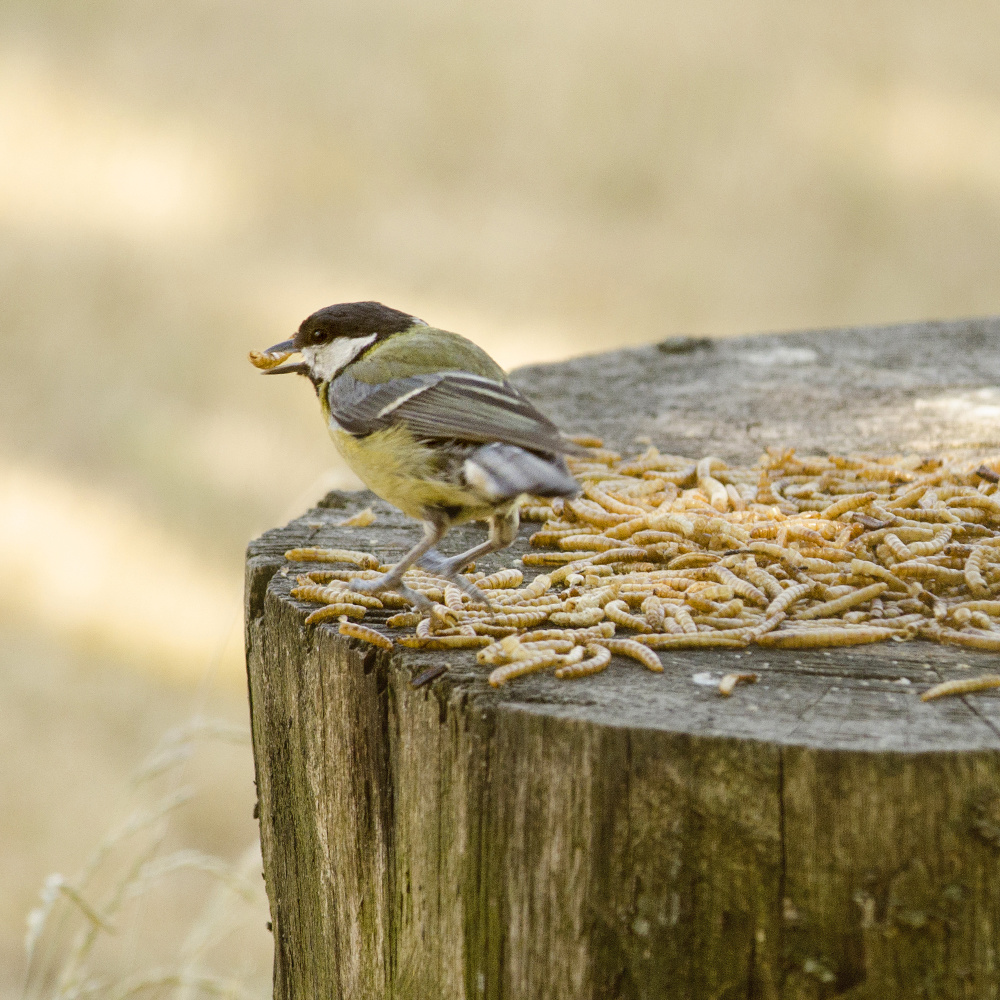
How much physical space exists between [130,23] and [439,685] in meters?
6.52

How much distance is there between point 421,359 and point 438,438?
0.75 ft

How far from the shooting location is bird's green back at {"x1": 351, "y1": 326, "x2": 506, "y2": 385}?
2.08 meters

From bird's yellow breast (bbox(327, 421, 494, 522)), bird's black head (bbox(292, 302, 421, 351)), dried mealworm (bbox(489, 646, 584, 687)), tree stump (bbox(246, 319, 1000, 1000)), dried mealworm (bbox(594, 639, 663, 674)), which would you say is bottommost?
tree stump (bbox(246, 319, 1000, 1000))

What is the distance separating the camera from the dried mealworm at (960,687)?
1528 mm

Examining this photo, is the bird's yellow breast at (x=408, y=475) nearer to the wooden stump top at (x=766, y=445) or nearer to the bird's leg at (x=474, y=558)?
the bird's leg at (x=474, y=558)

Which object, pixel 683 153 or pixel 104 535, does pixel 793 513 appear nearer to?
pixel 104 535

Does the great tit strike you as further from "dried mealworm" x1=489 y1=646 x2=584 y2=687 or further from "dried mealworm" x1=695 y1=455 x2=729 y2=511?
"dried mealworm" x1=695 y1=455 x2=729 y2=511

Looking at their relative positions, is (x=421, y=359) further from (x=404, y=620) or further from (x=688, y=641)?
(x=688, y=641)

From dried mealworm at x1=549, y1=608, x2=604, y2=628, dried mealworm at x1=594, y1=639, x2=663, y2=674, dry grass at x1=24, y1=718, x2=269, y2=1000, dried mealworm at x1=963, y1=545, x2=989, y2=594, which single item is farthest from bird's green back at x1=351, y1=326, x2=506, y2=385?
dry grass at x1=24, y1=718, x2=269, y2=1000

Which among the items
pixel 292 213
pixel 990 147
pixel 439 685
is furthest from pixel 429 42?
pixel 439 685

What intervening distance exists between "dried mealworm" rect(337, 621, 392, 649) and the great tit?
6.4 inches

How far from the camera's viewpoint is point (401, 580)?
195 cm

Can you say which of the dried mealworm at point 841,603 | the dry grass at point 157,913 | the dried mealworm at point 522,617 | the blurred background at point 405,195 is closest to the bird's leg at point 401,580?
the dried mealworm at point 522,617

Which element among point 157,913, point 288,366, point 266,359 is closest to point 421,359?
point 288,366
